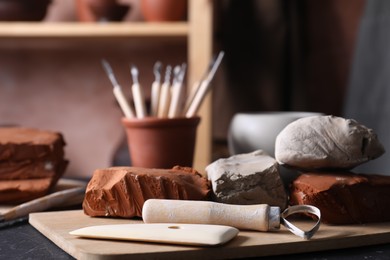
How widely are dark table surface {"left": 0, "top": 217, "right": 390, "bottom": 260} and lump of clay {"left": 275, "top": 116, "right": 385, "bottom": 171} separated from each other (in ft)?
0.38

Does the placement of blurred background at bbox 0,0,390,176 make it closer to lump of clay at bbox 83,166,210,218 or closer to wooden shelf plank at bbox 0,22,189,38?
wooden shelf plank at bbox 0,22,189,38

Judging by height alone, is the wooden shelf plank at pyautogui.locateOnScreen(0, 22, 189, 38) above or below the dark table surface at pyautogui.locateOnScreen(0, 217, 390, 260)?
above

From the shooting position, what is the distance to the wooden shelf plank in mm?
1688

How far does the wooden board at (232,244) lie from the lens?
647 millimetres

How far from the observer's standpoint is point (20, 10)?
5.71ft

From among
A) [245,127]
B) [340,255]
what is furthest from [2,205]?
[340,255]

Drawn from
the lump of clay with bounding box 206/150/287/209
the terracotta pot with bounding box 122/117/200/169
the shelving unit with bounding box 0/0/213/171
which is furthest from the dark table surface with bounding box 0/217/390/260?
the shelving unit with bounding box 0/0/213/171

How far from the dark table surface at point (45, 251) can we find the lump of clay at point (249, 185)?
4.6 inches

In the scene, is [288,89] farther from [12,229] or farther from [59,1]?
[12,229]

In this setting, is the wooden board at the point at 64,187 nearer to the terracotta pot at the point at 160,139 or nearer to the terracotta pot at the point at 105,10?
the terracotta pot at the point at 160,139

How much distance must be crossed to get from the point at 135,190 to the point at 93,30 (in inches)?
38.6

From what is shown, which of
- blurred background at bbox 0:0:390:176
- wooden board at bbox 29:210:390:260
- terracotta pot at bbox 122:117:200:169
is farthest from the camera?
blurred background at bbox 0:0:390:176

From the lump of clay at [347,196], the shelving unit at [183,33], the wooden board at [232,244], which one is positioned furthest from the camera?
the shelving unit at [183,33]

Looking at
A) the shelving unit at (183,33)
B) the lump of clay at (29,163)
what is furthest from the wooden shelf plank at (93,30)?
the lump of clay at (29,163)
